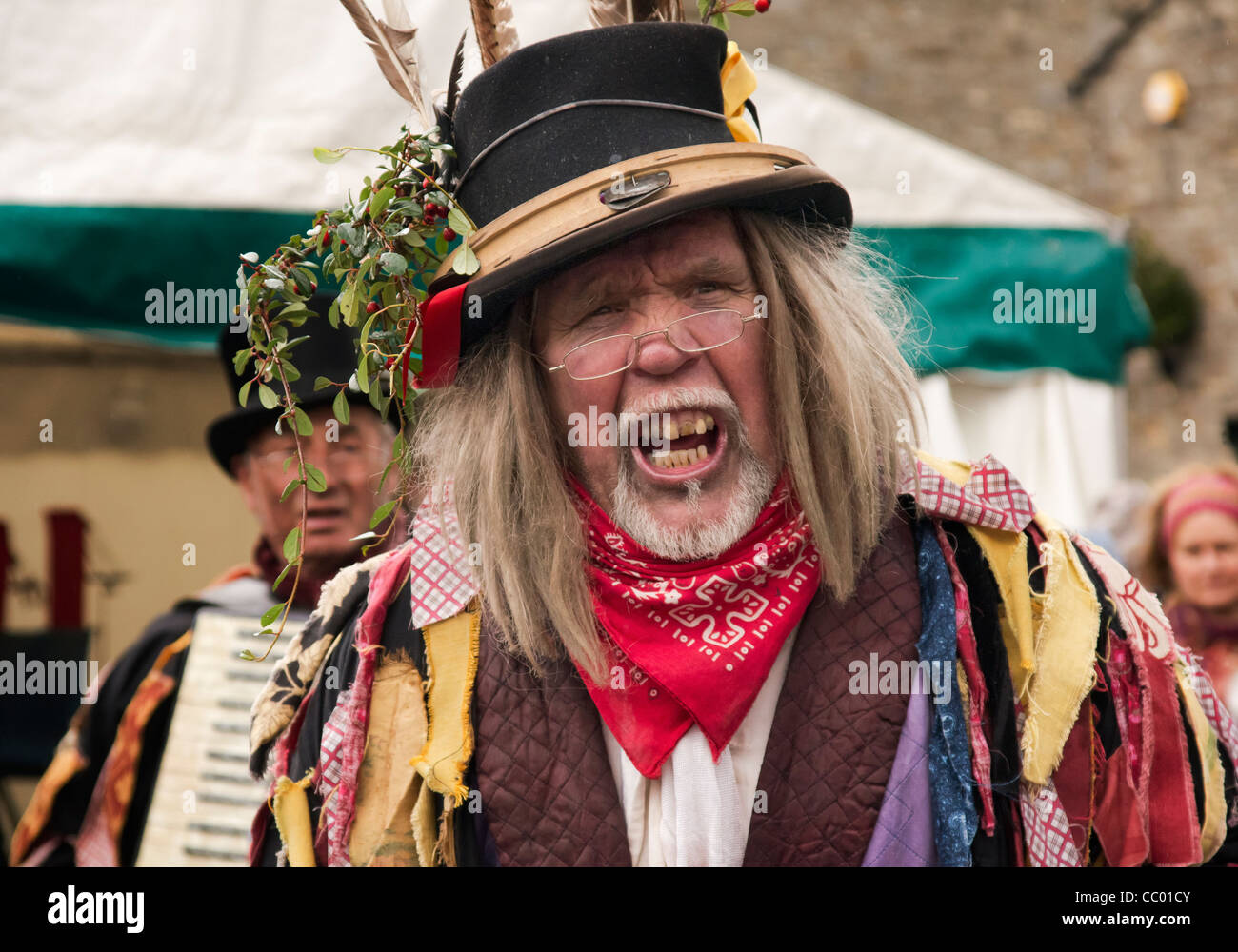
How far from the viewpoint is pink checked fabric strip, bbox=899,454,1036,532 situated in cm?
214

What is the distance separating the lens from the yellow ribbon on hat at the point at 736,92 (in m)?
2.30

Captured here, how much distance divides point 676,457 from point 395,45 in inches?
35.8

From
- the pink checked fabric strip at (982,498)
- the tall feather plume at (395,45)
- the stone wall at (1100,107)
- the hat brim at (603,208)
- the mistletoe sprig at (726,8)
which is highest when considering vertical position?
the stone wall at (1100,107)

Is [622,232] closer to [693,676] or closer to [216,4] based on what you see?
[693,676]

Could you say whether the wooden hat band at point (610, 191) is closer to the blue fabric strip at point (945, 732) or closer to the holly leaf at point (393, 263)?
→ the holly leaf at point (393, 263)

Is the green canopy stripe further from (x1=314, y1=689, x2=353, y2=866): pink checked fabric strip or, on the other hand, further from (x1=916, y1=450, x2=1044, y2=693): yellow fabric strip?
(x1=314, y1=689, x2=353, y2=866): pink checked fabric strip

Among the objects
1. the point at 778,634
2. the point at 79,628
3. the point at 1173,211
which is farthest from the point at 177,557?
the point at 1173,211

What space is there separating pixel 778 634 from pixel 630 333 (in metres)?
0.58

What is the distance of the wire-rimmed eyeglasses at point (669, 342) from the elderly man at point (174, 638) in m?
1.52

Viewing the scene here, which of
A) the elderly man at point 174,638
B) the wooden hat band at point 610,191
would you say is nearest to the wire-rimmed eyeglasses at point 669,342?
the wooden hat band at point 610,191

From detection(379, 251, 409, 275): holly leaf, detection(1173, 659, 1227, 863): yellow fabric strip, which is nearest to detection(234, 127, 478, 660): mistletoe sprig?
detection(379, 251, 409, 275): holly leaf

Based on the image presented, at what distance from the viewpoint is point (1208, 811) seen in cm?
205

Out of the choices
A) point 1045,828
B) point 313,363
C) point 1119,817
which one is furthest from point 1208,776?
point 313,363

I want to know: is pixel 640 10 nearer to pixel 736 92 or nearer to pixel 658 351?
pixel 736 92
